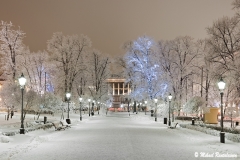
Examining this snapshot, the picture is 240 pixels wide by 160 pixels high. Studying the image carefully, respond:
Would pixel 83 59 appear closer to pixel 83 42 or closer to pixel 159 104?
pixel 83 42

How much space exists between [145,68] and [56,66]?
1723 centimetres

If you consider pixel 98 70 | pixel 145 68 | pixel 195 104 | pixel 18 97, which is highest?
pixel 98 70

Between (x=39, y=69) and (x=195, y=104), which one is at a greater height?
(x=39, y=69)

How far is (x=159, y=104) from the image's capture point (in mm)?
54562

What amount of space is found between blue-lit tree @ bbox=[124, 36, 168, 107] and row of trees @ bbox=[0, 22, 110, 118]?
10527mm

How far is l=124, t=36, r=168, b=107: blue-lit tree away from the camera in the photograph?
5694 centimetres

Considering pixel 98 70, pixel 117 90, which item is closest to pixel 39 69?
pixel 98 70

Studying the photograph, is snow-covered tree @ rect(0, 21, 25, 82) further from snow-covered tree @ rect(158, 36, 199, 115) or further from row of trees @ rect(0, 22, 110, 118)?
snow-covered tree @ rect(158, 36, 199, 115)

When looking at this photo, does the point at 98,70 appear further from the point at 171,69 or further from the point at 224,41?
the point at 224,41

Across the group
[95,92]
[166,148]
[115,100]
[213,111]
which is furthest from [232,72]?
[115,100]

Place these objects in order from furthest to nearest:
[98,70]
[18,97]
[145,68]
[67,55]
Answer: [98,70] < [67,55] < [145,68] < [18,97]

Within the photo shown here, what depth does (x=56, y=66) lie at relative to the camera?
63750 millimetres

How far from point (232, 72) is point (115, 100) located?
437 ft

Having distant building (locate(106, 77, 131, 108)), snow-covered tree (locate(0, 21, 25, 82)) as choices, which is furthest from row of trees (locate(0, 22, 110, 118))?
distant building (locate(106, 77, 131, 108))
